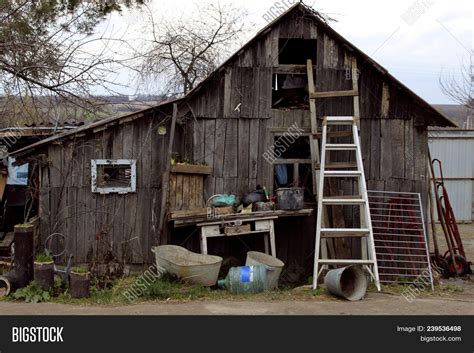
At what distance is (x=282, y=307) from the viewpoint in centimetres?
880

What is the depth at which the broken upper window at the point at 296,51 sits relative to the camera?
12000 millimetres

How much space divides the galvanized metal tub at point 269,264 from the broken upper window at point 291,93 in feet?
10.3

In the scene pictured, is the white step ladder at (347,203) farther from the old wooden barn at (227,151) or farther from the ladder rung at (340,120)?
the old wooden barn at (227,151)

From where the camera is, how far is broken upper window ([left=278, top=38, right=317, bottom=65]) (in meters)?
12.0

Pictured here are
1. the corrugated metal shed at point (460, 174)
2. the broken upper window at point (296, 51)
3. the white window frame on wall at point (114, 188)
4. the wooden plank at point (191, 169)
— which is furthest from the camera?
the corrugated metal shed at point (460, 174)

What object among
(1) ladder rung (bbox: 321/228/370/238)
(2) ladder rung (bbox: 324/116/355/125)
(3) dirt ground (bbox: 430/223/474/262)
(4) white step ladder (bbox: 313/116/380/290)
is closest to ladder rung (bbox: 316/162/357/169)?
(4) white step ladder (bbox: 313/116/380/290)

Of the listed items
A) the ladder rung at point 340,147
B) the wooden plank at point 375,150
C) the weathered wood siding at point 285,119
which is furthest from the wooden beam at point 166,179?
the wooden plank at point 375,150

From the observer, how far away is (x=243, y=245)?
11805 millimetres

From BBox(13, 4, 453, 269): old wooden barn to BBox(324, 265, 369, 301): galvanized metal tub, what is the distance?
1.99 m

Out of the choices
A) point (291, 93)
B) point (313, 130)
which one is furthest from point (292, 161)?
point (291, 93)

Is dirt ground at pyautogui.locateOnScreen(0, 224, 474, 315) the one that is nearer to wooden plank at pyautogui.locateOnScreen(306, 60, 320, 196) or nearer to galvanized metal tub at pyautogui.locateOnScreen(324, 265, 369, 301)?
galvanized metal tub at pyautogui.locateOnScreen(324, 265, 369, 301)

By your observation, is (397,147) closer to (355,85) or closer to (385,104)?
(385,104)
